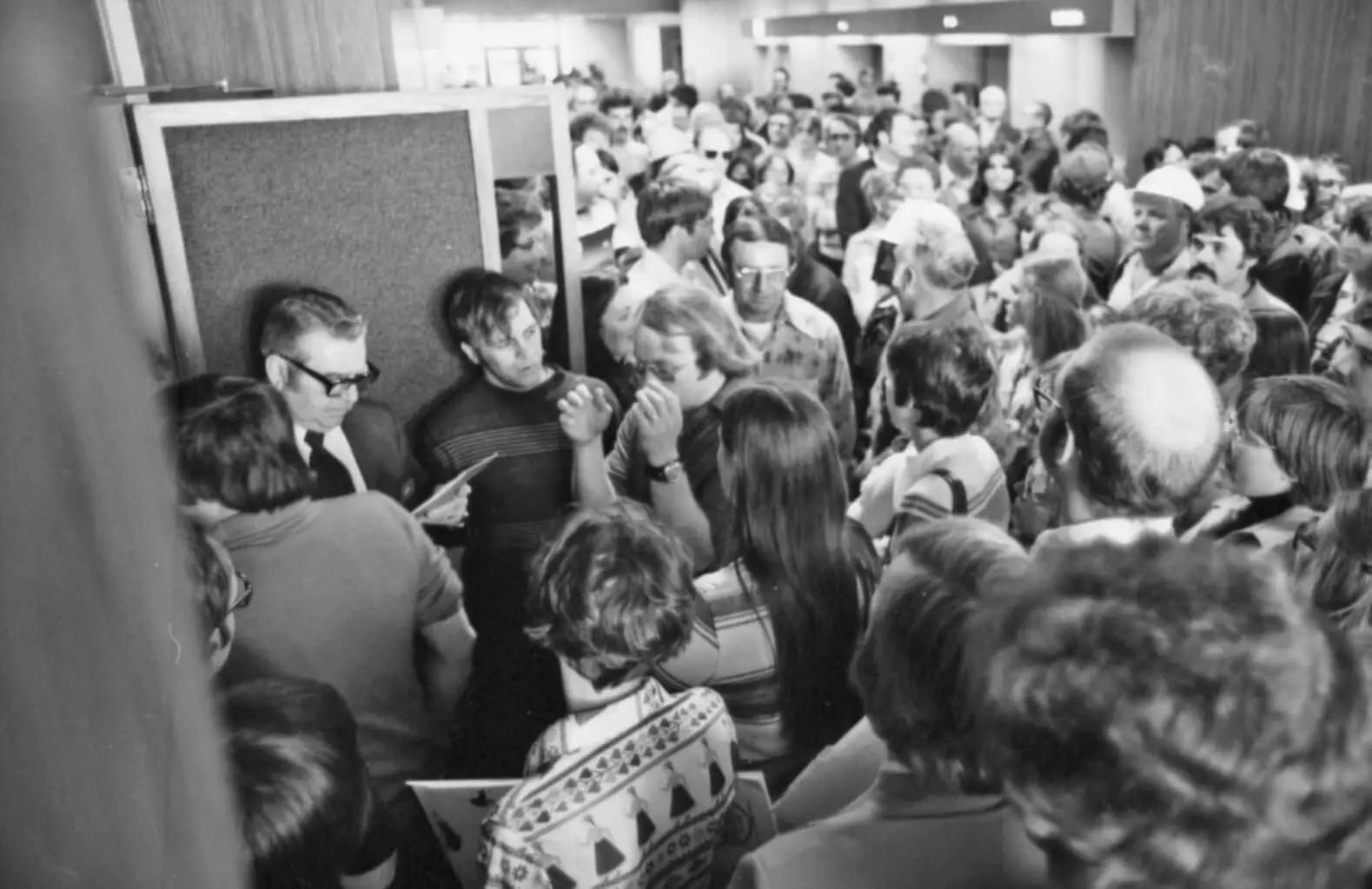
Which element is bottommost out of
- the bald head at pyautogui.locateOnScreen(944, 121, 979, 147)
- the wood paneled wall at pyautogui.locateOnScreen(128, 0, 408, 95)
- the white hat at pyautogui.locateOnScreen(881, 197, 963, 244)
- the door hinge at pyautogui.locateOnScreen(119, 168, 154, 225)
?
the white hat at pyautogui.locateOnScreen(881, 197, 963, 244)

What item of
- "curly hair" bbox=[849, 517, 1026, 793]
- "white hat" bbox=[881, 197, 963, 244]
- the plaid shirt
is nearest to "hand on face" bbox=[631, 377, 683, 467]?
the plaid shirt

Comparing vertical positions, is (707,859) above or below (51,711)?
below

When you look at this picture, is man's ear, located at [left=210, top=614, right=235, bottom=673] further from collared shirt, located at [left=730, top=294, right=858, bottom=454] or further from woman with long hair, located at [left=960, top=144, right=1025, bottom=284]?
woman with long hair, located at [left=960, top=144, right=1025, bottom=284]

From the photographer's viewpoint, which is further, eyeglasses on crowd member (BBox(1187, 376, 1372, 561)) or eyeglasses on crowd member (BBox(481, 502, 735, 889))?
eyeglasses on crowd member (BBox(1187, 376, 1372, 561))

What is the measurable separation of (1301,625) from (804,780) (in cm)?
82

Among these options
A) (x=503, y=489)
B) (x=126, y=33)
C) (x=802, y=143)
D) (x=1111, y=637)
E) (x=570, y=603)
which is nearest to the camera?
(x=1111, y=637)

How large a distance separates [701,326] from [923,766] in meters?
1.44

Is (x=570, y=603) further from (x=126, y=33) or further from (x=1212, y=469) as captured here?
(x=126, y=33)

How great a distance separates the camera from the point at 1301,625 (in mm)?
761

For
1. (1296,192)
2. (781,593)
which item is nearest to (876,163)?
(1296,192)

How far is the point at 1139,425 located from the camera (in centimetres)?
166

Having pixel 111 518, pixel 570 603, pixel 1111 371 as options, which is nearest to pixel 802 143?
pixel 1111 371

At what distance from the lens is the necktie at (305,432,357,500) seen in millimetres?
2107

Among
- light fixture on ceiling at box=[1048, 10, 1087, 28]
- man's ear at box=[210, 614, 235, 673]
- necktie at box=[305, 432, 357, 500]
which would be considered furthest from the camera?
light fixture on ceiling at box=[1048, 10, 1087, 28]
